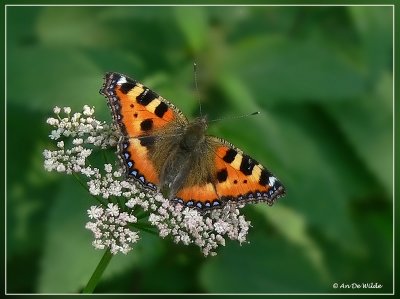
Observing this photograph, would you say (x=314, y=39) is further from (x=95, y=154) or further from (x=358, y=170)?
(x=95, y=154)

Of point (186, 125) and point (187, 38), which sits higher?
point (187, 38)

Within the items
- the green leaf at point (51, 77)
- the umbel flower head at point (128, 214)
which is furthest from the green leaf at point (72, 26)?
the umbel flower head at point (128, 214)

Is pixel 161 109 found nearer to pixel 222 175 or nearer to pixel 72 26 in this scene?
pixel 222 175

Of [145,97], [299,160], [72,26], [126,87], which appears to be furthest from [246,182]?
[72,26]

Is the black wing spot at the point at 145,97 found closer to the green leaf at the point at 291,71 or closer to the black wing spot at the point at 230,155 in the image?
the black wing spot at the point at 230,155

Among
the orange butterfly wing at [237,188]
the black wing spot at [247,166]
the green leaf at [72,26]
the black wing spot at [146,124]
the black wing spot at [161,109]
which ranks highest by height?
the green leaf at [72,26]

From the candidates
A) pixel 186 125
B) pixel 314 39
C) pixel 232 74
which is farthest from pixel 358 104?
pixel 186 125

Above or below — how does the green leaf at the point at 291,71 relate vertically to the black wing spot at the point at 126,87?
above
